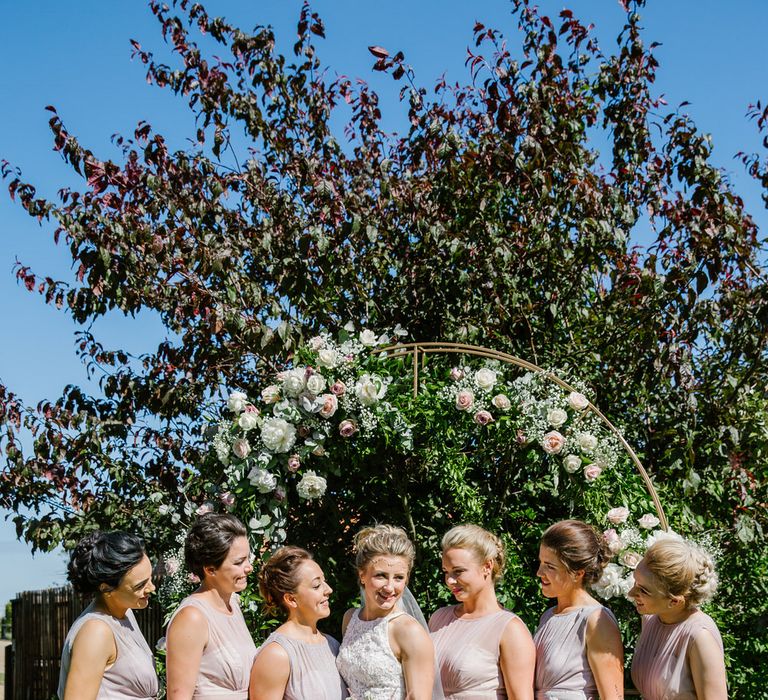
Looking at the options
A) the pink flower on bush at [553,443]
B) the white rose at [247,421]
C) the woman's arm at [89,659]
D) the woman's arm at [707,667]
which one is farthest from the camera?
the white rose at [247,421]

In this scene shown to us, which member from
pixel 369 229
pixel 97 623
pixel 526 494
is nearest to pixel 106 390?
pixel 369 229

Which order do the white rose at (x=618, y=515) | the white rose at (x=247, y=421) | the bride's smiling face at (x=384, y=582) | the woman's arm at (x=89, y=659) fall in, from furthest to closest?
the white rose at (x=247, y=421) → the white rose at (x=618, y=515) → the bride's smiling face at (x=384, y=582) → the woman's arm at (x=89, y=659)

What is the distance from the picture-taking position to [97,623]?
3346 millimetres

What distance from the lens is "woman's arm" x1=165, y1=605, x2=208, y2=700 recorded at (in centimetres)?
347

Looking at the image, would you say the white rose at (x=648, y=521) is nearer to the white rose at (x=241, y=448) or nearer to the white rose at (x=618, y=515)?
the white rose at (x=618, y=515)

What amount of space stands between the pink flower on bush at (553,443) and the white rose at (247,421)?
151cm

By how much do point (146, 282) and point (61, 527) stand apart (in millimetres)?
1755

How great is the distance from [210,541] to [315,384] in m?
1.43

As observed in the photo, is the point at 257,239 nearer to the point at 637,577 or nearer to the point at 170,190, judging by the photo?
the point at 170,190

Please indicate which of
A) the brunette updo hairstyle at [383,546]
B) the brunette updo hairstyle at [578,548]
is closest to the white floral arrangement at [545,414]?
the brunette updo hairstyle at [578,548]

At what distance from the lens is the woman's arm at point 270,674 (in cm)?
353

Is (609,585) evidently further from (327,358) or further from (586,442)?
(327,358)

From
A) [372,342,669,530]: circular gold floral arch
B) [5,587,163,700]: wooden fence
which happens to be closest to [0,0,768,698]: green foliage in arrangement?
[372,342,669,530]: circular gold floral arch

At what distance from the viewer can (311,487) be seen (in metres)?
4.96
